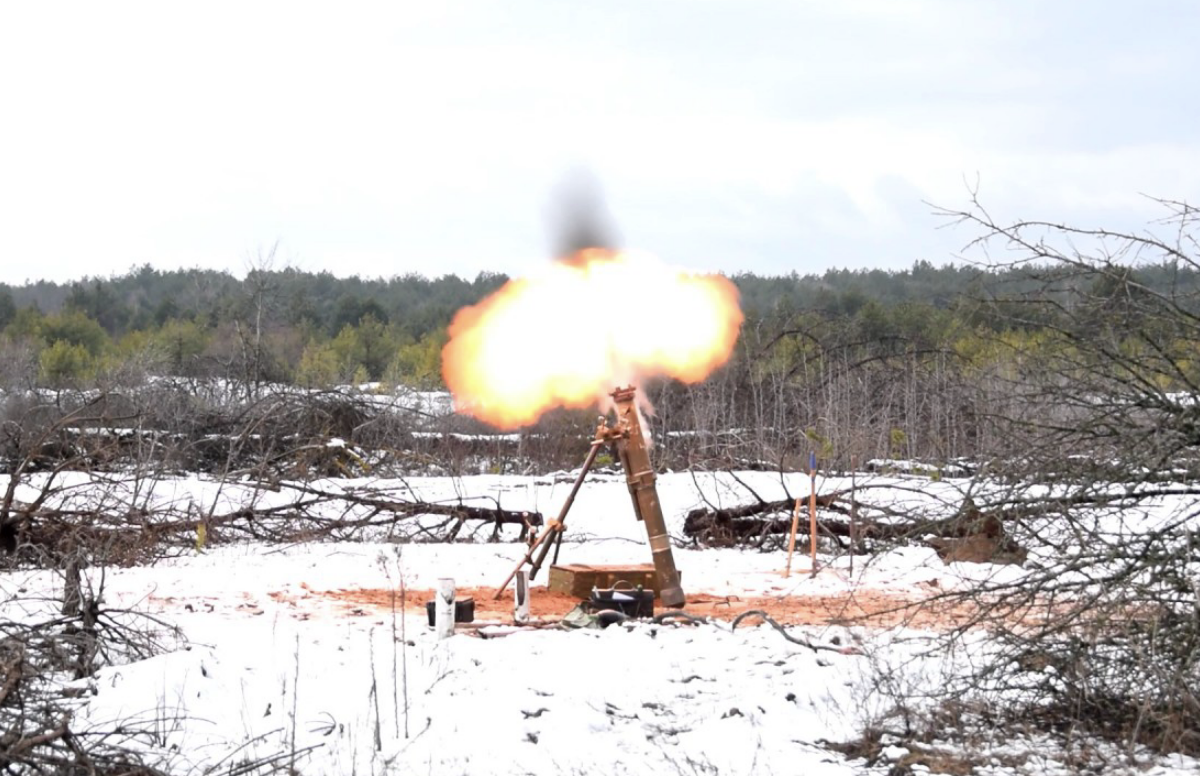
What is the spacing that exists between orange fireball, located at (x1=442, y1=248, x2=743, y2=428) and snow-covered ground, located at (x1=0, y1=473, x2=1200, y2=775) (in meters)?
2.37

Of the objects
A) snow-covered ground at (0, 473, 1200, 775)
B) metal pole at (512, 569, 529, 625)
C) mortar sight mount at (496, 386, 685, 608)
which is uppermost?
mortar sight mount at (496, 386, 685, 608)

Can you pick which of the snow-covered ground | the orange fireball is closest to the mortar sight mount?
the orange fireball

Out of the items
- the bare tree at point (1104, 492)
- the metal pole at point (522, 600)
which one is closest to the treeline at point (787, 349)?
the bare tree at point (1104, 492)

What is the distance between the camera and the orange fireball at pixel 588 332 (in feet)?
35.4

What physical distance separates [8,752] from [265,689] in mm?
2397

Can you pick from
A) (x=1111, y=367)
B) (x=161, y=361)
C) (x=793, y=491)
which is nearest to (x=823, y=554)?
(x=793, y=491)

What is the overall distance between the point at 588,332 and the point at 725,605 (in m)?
2.66

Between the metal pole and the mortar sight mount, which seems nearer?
the metal pole

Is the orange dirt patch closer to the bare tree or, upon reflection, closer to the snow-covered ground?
the snow-covered ground

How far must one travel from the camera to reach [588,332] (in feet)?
35.6

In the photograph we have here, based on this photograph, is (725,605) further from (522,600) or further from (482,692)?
(482,692)

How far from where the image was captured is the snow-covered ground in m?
6.17

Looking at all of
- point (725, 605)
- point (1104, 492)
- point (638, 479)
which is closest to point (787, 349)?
point (725, 605)

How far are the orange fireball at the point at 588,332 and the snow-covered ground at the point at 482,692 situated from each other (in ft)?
7.76
